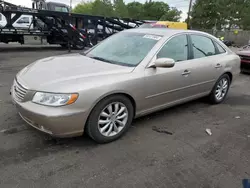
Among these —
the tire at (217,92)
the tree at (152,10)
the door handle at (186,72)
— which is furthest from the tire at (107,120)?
the tree at (152,10)

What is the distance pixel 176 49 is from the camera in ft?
12.3

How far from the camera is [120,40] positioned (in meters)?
3.95

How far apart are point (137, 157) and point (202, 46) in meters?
2.52

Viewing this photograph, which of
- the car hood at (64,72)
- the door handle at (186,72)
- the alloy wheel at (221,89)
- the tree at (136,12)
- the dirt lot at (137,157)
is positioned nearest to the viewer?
the dirt lot at (137,157)

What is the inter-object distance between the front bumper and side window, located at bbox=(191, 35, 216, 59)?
7.86 ft

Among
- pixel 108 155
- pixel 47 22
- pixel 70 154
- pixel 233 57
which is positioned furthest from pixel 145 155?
pixel 47 22

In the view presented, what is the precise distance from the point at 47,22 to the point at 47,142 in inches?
400

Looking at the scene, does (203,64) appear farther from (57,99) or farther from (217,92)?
(57,99)

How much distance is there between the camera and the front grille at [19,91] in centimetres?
277

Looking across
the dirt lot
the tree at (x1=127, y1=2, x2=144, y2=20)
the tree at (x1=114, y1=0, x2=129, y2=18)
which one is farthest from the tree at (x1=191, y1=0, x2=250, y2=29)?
the dirt lot

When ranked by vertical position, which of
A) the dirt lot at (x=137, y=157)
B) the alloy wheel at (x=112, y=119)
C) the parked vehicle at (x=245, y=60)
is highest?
the parked vehicle at (x=245, y=60)

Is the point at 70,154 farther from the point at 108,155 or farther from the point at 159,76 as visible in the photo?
the point at 159,76

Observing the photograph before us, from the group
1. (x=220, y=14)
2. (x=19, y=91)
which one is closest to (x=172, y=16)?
(x=220, y=14)

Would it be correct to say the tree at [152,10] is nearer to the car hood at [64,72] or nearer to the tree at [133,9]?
the tree at [133,9]
